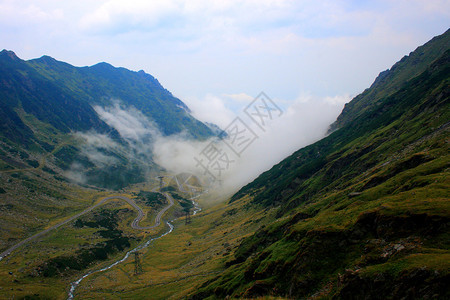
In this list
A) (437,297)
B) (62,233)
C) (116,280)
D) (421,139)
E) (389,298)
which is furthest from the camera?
(62,233)

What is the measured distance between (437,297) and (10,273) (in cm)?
12797

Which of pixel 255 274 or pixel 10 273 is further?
pixel 10 273

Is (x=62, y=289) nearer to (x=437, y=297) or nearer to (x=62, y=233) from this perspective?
(x=62, y=233)

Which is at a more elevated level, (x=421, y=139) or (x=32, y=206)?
(x=32, y=206)

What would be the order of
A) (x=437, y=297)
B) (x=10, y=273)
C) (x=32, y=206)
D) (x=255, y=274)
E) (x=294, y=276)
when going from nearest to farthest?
(x=437, y=297) < (x=294, y=276) < (x=255, y=274) < (x=10, y=273) < (x=32, y=206)

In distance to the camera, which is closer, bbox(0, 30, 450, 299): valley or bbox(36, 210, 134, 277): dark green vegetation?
bbox(0, 30, 450, 299): valley

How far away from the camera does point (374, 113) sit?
180375mm

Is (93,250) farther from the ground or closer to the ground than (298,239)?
farther from the ground

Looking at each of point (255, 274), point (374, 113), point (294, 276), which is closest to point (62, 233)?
point (255, 274)

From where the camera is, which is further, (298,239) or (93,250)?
(93,250)

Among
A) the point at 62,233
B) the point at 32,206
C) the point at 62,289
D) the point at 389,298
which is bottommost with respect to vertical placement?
the point at 389,298

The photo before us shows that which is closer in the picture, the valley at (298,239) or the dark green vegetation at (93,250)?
the valley at (298,239)

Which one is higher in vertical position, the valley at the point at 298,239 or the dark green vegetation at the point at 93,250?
the dark green vegetation at the point at 93,250

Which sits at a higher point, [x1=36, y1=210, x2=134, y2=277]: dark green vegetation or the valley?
[x1=36, y1=210, x2=134, y2=277]: dark green vegetation
